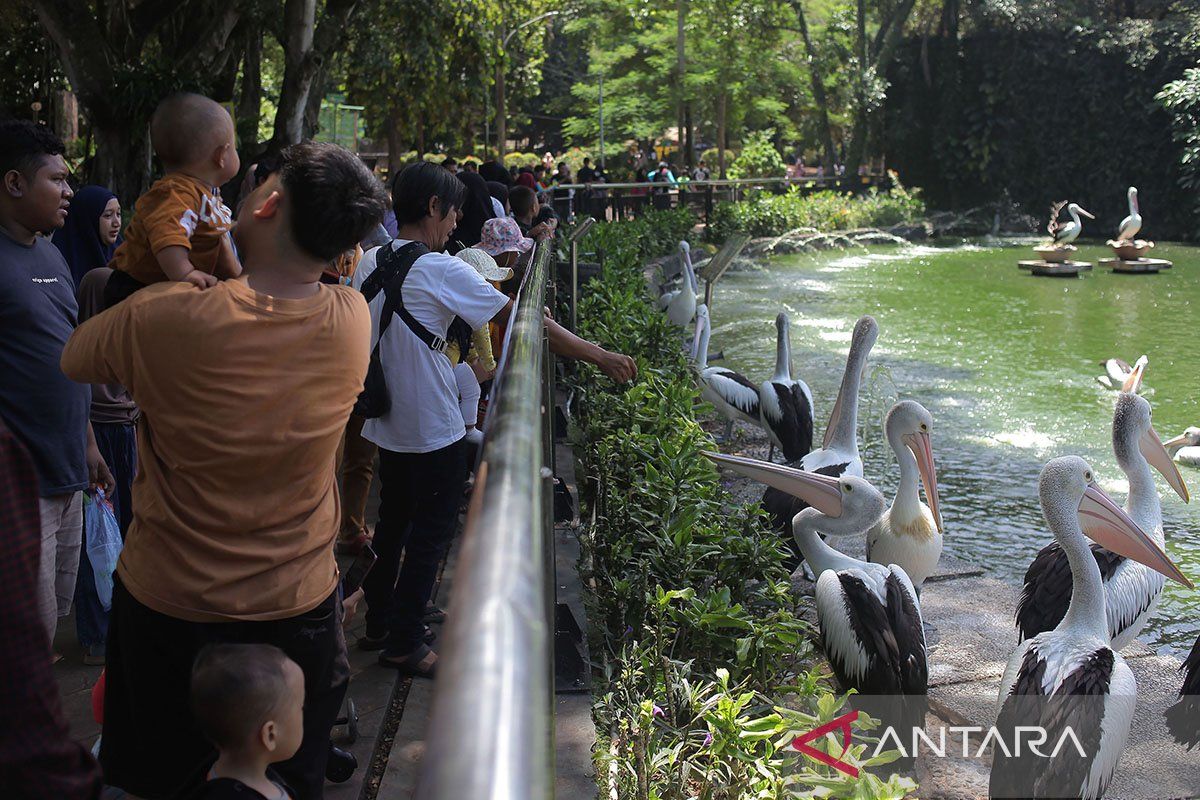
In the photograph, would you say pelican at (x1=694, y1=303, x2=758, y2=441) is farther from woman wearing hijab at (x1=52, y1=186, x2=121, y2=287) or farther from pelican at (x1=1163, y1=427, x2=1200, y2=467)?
woman wearing hijab at (x1=52, y1=186, x2=121, y2=287)

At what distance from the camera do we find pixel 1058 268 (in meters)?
18.3

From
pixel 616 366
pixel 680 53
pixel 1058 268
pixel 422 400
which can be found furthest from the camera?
pixel 680 53

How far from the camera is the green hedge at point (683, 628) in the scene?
9.40 feet

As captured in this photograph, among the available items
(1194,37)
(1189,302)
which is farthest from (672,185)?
(1194,37)

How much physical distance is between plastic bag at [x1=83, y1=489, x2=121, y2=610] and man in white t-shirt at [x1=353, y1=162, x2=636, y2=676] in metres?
0.83

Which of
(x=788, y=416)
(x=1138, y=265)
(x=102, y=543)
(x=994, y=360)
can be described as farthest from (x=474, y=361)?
(x=1138, y=265)

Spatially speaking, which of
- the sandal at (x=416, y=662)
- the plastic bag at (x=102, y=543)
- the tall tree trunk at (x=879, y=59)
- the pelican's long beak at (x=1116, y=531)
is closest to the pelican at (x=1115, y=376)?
the pelican's long beak at (x=1116, y=531)

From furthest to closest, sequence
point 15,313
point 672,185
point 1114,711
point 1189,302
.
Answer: point 672,185 < point 1189,302 < point 1114,711 < point 15,313

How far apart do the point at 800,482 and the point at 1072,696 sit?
160 centimetres

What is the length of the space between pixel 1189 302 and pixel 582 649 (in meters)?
14.9

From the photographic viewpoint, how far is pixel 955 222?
27.8 metres

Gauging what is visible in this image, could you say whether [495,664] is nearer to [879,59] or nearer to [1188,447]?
[1188,447]

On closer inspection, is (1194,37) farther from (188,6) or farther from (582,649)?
(582,649)

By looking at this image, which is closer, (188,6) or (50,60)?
(188,6)
